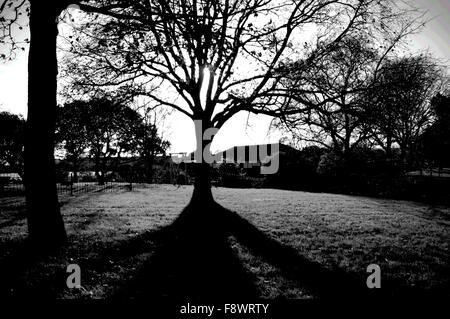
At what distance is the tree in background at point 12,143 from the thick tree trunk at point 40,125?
21663 mm

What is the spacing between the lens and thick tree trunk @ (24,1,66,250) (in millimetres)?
6238

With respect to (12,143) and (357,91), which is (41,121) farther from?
(12,143)

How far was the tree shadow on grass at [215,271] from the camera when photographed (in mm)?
4424

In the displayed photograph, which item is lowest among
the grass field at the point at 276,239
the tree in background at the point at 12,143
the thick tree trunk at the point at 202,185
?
the grass field at the point at 276,239

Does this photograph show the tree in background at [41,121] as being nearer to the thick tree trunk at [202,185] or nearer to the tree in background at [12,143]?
Result: the thick tree trunk at [202,185]

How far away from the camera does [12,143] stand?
25031mm

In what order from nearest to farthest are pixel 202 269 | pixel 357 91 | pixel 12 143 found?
pixel 202 269 < pixel 357 91 < pixel 12 143

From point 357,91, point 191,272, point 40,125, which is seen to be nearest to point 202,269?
point 191,272

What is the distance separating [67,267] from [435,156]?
38.4 meters

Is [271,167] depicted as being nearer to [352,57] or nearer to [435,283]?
[352,57]

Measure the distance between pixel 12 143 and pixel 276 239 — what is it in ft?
87.2

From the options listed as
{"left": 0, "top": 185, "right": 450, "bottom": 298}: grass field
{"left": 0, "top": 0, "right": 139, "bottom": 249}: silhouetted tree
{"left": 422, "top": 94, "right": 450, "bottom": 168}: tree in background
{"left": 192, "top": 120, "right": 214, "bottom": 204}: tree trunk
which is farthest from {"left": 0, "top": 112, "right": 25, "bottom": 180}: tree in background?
{"left": 422, "top": 94, "right": 450, "bottom": 168}: tree in background

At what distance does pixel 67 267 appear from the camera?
5.22m

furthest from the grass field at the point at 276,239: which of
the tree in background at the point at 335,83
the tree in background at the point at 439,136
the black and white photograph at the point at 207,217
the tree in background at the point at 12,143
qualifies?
the tree in background at the point at 439,136
